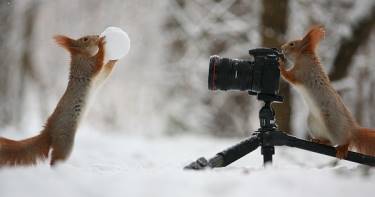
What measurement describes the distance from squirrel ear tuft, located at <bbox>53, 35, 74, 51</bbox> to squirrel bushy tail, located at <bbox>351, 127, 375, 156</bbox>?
3.54 ft

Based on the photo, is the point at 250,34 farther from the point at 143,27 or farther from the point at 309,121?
the point at 309,121

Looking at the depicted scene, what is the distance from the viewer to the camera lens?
1.93 metres

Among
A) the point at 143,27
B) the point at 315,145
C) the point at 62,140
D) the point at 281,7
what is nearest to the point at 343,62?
the point at 281,7

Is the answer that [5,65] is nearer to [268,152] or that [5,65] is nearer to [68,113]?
[68,113]

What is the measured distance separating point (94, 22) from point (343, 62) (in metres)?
2.99

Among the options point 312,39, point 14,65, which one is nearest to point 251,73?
point 312,39

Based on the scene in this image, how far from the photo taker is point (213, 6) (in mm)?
7285

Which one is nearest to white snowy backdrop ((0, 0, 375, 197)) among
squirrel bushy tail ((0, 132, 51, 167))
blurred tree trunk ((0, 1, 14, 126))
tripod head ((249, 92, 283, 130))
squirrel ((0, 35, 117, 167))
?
blurred tree trunk ((0, 1, 14, 126))

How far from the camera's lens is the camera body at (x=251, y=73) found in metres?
1.91

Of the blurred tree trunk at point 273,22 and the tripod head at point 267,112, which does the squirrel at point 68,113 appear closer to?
the tripod head at point 267,112

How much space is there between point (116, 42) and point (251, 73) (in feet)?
1.62

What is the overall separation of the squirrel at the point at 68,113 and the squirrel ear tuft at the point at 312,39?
2.32 feet

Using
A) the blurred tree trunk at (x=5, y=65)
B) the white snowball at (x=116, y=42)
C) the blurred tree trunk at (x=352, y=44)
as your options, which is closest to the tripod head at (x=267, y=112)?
the white snowball at (x=116, y=42)

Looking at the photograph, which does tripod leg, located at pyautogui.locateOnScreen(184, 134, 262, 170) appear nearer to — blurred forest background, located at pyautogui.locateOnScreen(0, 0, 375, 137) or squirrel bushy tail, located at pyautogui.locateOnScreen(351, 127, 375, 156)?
squirrel bushy tail, located at pyautogui.locateOnScreen(351, 127, 375, 156)
